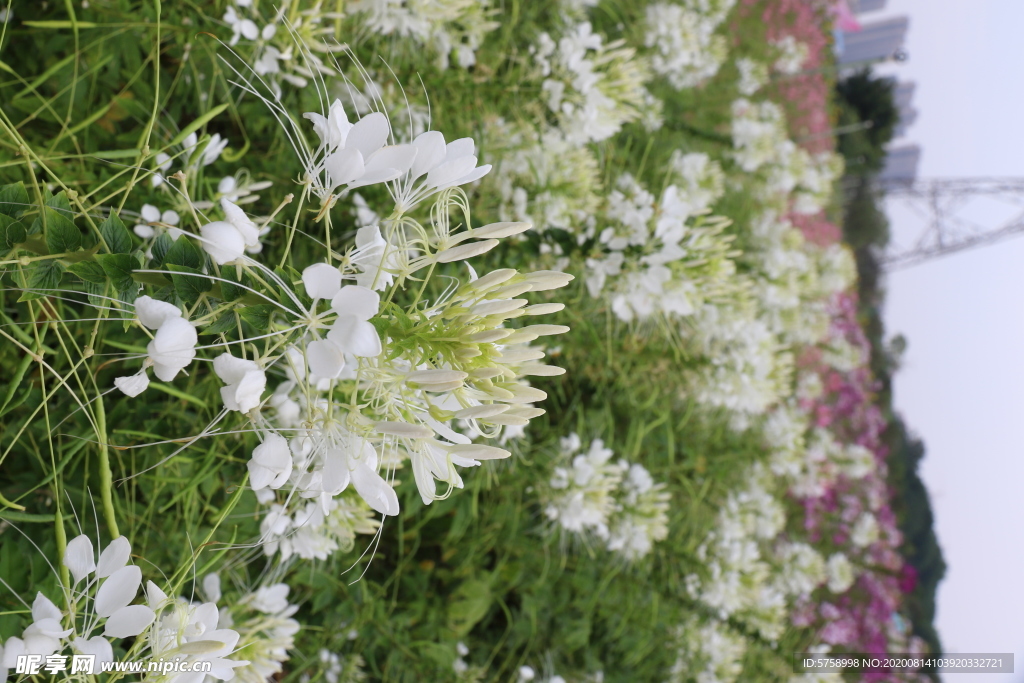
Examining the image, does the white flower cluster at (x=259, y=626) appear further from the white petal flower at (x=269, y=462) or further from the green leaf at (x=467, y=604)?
the green leaf at (x=467, y=604)

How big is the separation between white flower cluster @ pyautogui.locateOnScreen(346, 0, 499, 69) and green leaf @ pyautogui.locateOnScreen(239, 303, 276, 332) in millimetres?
633

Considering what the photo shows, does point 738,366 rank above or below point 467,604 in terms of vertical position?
above

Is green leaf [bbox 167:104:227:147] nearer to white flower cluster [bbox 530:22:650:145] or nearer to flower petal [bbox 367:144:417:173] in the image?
flower petal [bbox 367:144:417:173]

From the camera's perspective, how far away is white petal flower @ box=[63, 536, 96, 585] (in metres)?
0.43

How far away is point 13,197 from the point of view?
41 cm

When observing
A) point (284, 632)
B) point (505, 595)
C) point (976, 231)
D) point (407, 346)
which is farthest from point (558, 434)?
point (976, 231)

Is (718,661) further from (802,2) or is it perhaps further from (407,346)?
(802,2)

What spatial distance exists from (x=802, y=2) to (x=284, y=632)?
4739mm

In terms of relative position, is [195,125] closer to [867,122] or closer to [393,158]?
[393,158]

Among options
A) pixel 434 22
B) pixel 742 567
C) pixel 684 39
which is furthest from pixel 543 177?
pixel 742 567

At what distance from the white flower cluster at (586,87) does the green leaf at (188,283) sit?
796 mm

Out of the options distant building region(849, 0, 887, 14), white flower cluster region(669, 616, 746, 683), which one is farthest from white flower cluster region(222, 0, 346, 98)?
distant building region(849, 0, 887, 14)

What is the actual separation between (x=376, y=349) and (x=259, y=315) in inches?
4.6

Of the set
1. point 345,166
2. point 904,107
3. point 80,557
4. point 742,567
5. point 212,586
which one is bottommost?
point 212,586
